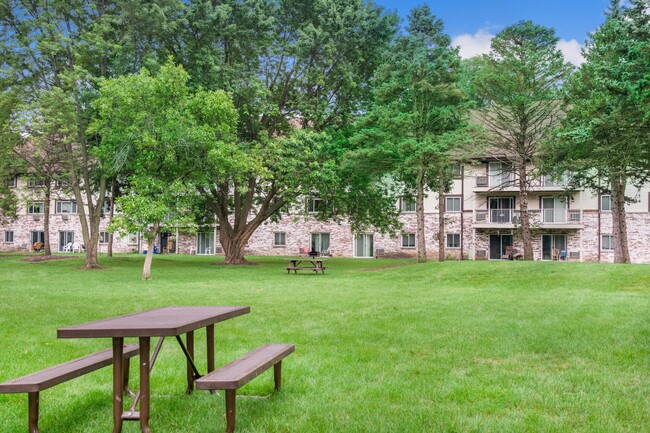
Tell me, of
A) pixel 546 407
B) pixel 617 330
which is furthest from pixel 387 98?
pixel 546 407

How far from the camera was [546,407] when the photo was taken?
5133mm

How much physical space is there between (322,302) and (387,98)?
1696cm

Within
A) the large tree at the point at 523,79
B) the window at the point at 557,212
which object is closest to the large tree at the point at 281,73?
the large tree at the point at 523,79

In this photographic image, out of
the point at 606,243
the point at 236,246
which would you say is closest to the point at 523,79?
the point at 236,246

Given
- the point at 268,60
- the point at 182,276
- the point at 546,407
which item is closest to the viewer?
the point at 546,407

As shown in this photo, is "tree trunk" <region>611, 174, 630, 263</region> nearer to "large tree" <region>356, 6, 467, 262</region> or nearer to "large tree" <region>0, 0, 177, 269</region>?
"large tree" <region>356, 6, 467, 262</region>

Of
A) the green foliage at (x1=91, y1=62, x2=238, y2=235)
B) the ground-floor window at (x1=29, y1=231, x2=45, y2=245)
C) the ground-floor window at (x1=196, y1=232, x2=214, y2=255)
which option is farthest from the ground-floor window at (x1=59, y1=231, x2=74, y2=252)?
the green foliage at (x1=91, y1=62, x2=238, y2=235)

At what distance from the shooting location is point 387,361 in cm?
706

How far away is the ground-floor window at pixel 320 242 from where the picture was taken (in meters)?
48.6

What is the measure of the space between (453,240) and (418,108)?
18747 mm

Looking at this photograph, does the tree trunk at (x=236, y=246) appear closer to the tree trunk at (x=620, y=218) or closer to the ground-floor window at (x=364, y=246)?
the ground-floor window at (x=364, y=246)

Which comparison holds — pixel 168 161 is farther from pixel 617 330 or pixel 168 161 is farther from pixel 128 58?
pixel 617 330

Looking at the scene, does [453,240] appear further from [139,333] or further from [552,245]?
[139,333]

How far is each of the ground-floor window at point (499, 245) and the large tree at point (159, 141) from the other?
25.8 metres
